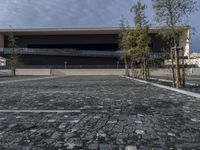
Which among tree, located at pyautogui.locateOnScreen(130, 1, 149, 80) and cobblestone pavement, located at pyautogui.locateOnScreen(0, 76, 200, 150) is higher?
Result: tree, located at pyautogui.locateOnScreen(130, 1, 149, 80)

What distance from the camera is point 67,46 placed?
6850cm

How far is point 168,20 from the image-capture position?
15672mm

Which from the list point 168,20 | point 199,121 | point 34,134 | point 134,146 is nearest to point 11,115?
point 34,134

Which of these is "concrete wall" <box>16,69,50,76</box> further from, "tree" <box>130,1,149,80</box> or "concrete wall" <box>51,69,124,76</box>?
"tree" <box>130,1,149,80</box>

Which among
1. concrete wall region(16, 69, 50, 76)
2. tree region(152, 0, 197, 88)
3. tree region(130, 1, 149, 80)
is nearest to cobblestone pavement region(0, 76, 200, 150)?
tree region(152, 0, 197, 88)

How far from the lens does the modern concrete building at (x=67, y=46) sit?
62.9m

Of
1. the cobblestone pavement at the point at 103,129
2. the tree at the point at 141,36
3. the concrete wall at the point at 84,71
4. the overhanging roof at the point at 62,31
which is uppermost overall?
the overhanging roof at the point at 62,31

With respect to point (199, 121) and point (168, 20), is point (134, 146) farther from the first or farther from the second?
point (168, 20)

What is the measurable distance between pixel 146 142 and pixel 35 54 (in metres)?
61.8

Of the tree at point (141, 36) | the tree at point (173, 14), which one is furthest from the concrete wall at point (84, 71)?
the tree at point (173, 14)

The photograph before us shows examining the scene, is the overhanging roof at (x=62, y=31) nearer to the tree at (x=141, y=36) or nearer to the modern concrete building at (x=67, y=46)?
the modern concrete building at (x=67, y=46)

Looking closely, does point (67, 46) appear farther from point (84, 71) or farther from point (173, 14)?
point (173, 14)

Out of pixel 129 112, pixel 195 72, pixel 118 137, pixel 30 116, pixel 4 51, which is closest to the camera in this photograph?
pixel 118 137

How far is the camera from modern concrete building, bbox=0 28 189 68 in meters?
62.9
